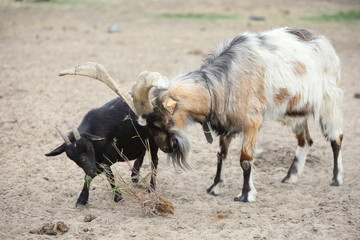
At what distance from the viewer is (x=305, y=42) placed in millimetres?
6938

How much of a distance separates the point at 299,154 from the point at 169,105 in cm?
240

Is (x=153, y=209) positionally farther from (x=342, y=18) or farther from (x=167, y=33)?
(x=342, y=18)

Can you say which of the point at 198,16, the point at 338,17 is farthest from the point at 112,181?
the point at 338,17

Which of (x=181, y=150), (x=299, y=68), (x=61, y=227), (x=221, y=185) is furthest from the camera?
(x=221, y=185)

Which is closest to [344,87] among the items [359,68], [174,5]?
[359,68]

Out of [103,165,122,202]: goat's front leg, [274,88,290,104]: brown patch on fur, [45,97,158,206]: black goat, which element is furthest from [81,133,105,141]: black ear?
[274,88,290,104]: brown patch on fur

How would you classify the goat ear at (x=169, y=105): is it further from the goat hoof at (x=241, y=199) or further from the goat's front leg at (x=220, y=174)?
the goat hoof at (x=241, y=199)

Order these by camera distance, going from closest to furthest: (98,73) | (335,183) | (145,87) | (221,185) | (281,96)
A: (145,87), (98,73), (281,96), (221,185), (335,183)

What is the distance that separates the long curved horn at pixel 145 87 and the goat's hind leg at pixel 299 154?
2371mm

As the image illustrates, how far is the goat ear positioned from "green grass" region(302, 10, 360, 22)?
12.4 meters

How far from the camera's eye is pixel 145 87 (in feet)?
18.1

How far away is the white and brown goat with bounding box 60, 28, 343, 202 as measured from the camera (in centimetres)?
585

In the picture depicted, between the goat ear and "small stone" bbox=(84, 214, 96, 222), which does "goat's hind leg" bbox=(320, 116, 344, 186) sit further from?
"small stone" bbox=(84, 214, 96, 222)

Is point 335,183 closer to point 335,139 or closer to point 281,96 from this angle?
point 335,139
